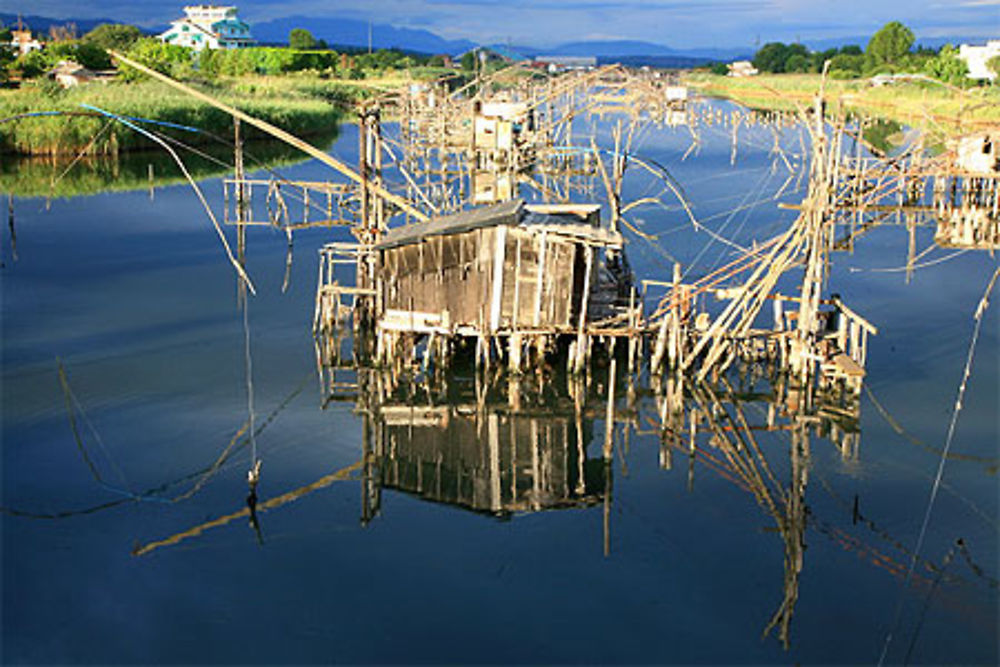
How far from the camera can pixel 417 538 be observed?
11617 mm

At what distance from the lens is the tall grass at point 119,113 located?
3816 cm

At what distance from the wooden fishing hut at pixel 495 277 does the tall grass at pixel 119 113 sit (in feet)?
66.8

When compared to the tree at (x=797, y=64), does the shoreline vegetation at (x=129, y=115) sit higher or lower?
lower

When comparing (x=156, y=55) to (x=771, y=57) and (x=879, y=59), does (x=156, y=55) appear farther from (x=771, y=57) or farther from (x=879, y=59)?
Result: (x=771, y=57)

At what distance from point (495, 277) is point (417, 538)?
5.26 meters

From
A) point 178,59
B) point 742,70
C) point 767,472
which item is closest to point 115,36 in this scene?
point 178,59

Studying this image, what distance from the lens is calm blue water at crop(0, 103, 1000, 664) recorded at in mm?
9695

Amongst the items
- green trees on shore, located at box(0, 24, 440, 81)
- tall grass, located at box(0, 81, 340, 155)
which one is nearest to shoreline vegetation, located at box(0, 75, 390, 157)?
tall grass, located at box(0, 81, 340, 155)

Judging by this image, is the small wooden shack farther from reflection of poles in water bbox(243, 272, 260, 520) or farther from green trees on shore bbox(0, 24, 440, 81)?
green trees on shore bbox(0, 24, 440, 81)

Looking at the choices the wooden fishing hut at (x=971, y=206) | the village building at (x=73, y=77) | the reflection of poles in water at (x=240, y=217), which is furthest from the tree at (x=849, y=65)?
the reflection of poles in water at (x=240, y=217)

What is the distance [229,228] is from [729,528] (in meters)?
20.9

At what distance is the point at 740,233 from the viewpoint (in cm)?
2881

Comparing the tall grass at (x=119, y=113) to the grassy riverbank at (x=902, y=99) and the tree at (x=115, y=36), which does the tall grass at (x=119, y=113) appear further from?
the tree at (x=115, y=36)

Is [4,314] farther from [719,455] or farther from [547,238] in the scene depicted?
[719,455]
